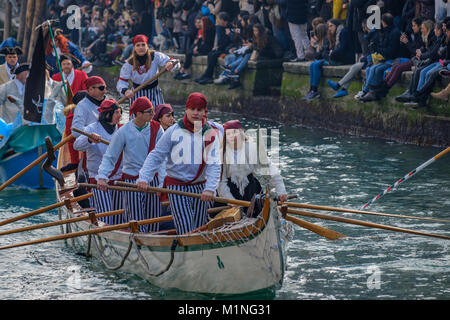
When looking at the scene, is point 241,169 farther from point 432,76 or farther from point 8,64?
point 8,64

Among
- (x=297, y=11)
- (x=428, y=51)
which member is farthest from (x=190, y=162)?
(x=297, y=11)

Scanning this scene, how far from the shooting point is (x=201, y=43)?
76.1 feet

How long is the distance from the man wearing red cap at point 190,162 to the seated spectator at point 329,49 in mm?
9471

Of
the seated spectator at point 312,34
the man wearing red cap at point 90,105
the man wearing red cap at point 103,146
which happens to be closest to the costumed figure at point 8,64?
the man wearing red cap at point 90,105

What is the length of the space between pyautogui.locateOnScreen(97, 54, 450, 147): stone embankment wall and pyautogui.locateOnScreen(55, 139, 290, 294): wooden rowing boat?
25.4 feet

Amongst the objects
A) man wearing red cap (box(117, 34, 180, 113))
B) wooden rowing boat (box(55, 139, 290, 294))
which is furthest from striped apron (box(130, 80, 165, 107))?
wooden rowing boat (box(55, 139, 290, 294))

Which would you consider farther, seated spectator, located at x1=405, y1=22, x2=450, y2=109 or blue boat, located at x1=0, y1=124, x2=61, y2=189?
seated spectator, located at x1=405, y1=22, x2=450, y2=109

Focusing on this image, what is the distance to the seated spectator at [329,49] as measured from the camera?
721 inches

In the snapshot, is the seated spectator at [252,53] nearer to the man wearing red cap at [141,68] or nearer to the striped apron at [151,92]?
the striped apron at [151,92]

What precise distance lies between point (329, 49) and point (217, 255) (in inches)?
421

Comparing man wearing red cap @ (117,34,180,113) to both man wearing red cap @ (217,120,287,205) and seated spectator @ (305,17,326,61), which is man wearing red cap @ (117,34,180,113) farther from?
seated spectator @ (305,17,326,61)

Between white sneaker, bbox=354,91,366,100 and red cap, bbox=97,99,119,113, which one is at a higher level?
red cap, bbox=97,99,119,113

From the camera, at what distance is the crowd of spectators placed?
16.4 m
